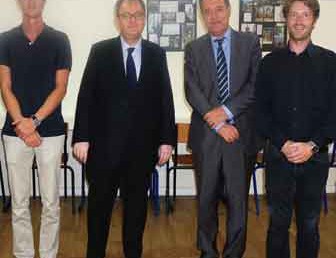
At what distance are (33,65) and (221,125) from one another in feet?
3.66

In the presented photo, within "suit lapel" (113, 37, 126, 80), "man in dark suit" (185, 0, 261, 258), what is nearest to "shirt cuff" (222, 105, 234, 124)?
"man in dark suit" (185, 0, 261, 258)

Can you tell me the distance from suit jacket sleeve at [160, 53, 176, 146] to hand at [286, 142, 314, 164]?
0.72 meters

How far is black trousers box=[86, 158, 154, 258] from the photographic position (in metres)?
2.85

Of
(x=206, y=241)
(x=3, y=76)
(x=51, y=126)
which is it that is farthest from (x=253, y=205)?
(x=3, y=76)

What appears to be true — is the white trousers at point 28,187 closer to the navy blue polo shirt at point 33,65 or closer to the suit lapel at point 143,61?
Result: the navy blue polo shirt at point 33,65

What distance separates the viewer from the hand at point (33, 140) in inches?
109

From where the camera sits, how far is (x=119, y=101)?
9.06 ft

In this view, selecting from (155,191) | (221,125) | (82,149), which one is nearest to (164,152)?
(221,125)

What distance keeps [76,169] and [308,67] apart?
2.92 m

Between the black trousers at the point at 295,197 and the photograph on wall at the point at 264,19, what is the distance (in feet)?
7.42

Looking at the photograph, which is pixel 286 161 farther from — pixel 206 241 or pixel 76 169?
pixel 76 169

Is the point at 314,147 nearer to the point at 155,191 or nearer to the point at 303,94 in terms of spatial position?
the point at 303,94

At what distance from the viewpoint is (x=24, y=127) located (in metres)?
2.74

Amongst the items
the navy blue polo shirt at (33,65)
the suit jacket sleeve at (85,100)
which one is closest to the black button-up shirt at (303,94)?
the suit jacket sleeve at (85,100)
